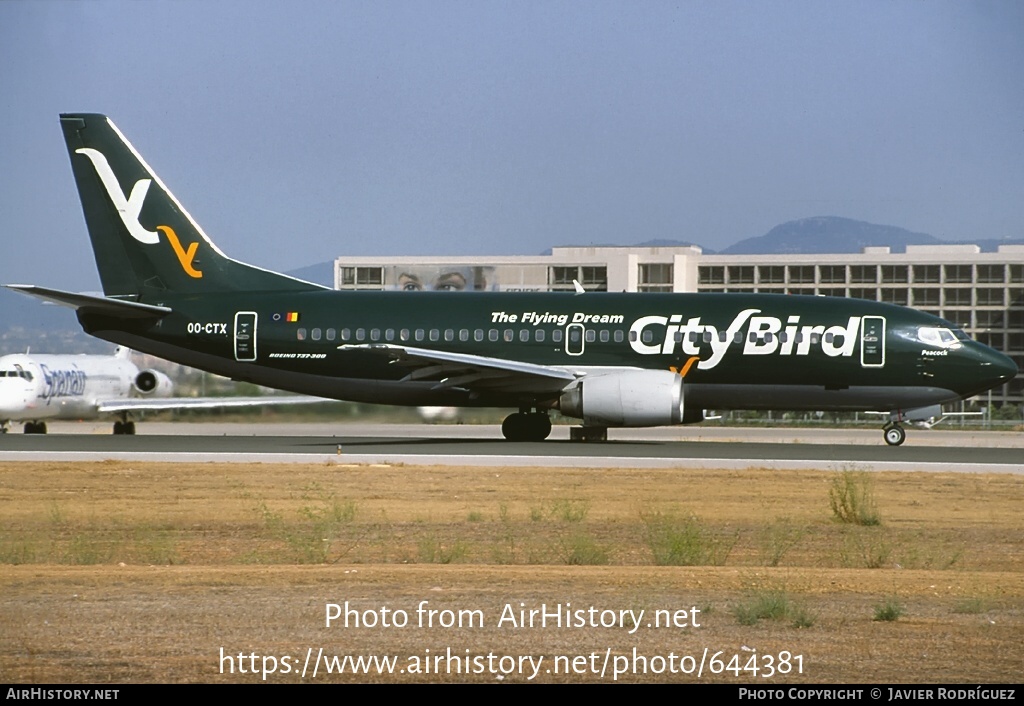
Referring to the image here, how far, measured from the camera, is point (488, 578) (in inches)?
546

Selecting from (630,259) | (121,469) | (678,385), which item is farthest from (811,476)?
(630,259)

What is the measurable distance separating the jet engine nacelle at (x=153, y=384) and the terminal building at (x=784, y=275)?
166 feet

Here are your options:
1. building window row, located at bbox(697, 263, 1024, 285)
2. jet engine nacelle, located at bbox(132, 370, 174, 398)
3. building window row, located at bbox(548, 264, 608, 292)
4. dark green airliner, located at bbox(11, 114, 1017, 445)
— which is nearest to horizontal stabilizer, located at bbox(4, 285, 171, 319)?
dark green airliner, located at bbox(11, 114, 1017, 445)

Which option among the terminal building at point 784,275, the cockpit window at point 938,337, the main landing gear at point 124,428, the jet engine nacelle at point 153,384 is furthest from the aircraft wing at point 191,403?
the terminal building at point 784,275

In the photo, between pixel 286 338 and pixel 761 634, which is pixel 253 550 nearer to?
pixel 761 634

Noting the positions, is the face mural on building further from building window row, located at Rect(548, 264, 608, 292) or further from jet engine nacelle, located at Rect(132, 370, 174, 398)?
jet engine nacelle, located at Rect(132, 370, 174, 398)

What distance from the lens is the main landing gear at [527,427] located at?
35188 mm

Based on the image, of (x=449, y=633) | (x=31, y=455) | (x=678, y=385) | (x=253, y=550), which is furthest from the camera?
(x=678, y=385)

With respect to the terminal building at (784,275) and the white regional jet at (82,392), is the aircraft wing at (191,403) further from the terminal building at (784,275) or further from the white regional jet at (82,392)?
the terminal building at (784,275)

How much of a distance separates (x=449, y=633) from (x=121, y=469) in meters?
18.0

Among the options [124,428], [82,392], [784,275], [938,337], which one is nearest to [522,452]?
[938,337]

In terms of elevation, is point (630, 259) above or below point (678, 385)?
above

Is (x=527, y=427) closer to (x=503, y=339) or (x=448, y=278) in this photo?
(x=503, y=339)

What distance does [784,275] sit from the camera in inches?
4126
